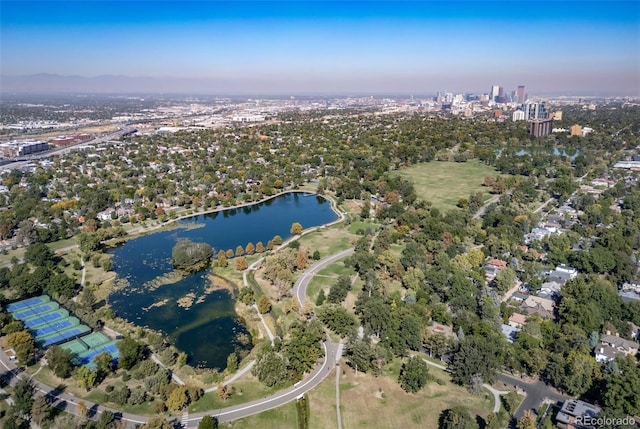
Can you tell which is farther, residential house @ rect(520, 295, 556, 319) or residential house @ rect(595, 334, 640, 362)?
residential house @ rect(520, 295, 556, 319)

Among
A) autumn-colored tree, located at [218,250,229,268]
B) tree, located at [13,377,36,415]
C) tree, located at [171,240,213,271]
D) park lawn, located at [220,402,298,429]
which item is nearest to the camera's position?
tree, located at [13,377,36,415]

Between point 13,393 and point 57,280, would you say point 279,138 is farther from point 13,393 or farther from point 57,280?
point 13,393

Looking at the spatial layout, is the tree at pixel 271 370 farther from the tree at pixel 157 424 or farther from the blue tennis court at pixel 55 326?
the blue tennis court at pixel 55 326

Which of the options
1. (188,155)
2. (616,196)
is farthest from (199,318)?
(188,155)

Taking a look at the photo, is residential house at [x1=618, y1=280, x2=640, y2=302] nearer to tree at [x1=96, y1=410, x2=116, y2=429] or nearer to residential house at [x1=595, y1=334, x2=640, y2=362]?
residential house at [x1=595, y1=334, x2=640, y2=362]

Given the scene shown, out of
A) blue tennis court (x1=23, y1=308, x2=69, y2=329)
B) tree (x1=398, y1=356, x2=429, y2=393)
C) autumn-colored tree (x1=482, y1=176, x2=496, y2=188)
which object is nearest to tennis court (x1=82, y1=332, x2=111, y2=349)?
blue tennis court (x1=23, y1=308, x2=69, y2=329)

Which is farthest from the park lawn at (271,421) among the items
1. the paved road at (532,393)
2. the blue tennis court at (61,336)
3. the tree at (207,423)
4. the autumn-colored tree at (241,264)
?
the autumn-colored tree at (241,264)

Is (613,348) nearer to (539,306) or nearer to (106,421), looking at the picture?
(539,306)
